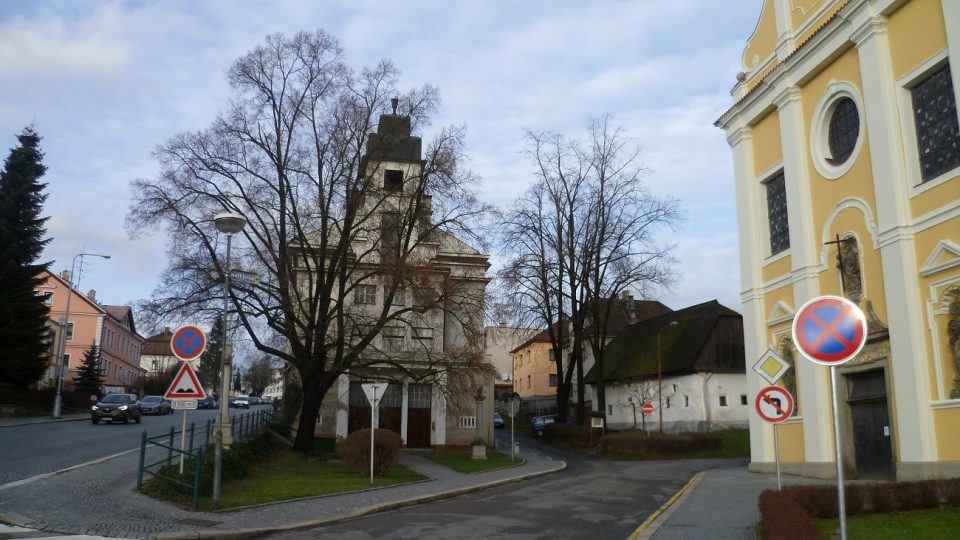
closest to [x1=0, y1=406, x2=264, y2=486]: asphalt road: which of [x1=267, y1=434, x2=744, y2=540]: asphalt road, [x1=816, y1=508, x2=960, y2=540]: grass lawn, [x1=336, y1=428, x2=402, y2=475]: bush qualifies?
[x1=336, y1=428, x2=402, y2=475]: bush

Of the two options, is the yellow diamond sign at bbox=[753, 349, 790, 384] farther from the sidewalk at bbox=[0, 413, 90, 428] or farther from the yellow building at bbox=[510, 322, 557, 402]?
the yellow building at bbox=[510, 322, 557, 402]

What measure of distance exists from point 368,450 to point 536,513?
792 centimetres

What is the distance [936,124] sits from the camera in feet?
54.6

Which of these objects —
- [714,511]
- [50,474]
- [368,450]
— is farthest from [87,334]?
[714,511]

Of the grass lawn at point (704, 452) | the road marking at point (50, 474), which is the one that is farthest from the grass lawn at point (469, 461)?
the road marking at point (50, 474)

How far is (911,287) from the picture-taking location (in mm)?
16625

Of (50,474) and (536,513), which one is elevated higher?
(50,474)

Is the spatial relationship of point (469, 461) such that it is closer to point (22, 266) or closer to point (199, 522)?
point (199, 522)

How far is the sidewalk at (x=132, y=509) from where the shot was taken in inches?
451

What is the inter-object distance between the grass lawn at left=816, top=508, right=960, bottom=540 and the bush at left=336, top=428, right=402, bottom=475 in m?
13.5

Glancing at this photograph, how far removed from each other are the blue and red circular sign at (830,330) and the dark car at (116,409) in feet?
115

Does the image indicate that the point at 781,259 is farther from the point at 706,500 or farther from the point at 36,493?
the point at 36,493

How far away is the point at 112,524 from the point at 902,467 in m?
16.3

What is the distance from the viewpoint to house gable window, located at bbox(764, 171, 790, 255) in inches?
901
